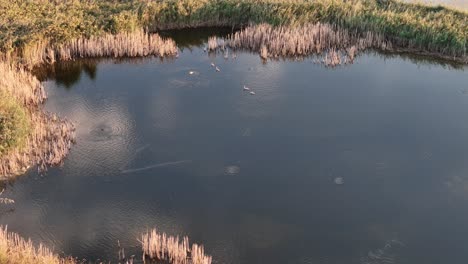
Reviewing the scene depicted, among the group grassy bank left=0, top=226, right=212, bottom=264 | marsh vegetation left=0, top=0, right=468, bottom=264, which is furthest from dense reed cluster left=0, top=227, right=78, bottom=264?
marsh vegetation left=0, top=0, right=468, bottom=264

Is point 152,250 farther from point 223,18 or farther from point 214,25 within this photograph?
point 223,18

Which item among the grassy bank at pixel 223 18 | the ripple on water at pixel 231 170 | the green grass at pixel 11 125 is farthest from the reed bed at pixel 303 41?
the green grass at pixel 11 125

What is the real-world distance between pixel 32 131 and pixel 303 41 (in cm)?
1414

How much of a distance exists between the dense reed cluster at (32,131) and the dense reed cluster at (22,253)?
3807mm

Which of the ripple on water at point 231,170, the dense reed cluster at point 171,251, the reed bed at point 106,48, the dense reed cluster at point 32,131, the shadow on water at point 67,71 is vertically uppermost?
the reed bed at point 106,48

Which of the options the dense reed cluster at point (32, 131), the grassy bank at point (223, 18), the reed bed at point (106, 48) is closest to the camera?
the dense reed cluster at point (32, 131)

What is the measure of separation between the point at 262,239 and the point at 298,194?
2.43 m

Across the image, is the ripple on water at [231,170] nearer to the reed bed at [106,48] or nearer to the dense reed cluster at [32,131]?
the dense reed cluster at [32,131]

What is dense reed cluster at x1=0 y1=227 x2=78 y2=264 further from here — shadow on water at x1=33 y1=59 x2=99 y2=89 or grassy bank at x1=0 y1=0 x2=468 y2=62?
grassy bank at x1=0 y1=0 x2=468 y2=62

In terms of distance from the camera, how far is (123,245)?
1465 cm

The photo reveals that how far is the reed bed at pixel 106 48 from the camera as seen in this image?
25734 millimetres

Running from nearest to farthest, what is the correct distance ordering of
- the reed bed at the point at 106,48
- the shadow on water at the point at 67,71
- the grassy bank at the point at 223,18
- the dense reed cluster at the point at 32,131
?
the dense reed cluster at the point at 32,131 < the shadow on water at the point at 67,71 < the reed bed at the point at 106,48 < the grassy bank at the point at 223,18

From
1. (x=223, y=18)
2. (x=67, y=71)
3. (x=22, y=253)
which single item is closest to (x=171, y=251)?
(x=22, y=253)

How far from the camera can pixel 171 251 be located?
14.0 m
